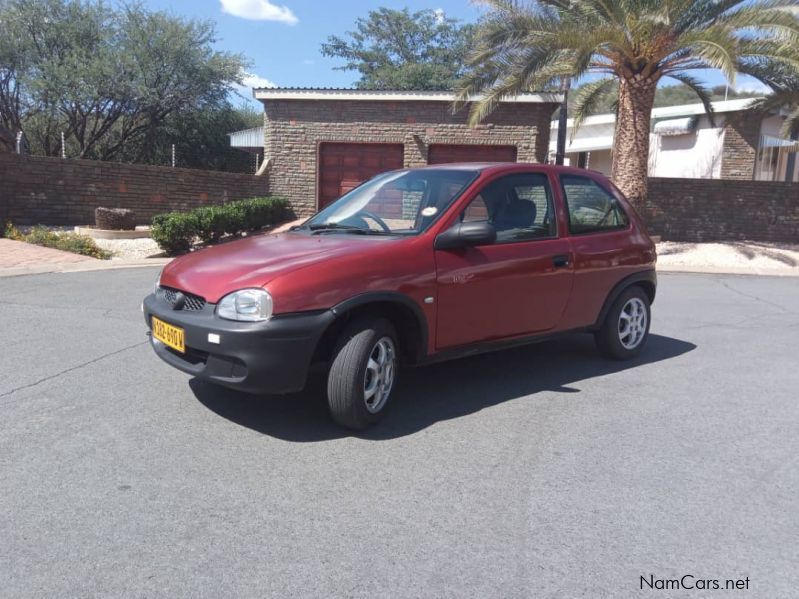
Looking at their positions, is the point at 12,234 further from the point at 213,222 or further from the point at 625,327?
the point at 625,327

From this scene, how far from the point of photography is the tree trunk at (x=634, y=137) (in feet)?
48.2

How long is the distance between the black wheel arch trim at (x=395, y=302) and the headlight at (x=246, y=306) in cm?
38

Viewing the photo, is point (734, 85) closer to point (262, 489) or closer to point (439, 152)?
point (439, 152)

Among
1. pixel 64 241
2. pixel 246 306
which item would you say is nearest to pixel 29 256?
pixel 64 241

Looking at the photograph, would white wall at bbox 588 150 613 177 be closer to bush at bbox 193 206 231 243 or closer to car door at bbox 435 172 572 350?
bush at bbox 193 206 231 243

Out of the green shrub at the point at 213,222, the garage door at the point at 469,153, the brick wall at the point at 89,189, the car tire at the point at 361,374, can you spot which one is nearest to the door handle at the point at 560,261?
the car tire at the point at 361,374

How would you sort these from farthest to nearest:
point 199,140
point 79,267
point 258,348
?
point 199,140
point 79,267
point 258,348

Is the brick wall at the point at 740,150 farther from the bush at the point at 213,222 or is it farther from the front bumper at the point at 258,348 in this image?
the front bumper at the point at 258,348

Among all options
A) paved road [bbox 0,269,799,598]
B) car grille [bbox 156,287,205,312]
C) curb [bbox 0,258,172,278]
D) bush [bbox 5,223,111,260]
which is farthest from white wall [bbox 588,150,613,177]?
car grille [bbox 156,287,205,312]

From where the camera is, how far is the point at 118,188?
17344 millimetres

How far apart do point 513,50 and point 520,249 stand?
11.9 meters

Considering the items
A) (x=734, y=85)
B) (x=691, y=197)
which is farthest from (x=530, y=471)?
(x=691, y=197)

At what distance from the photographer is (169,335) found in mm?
4176

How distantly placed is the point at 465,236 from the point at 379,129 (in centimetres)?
1589
